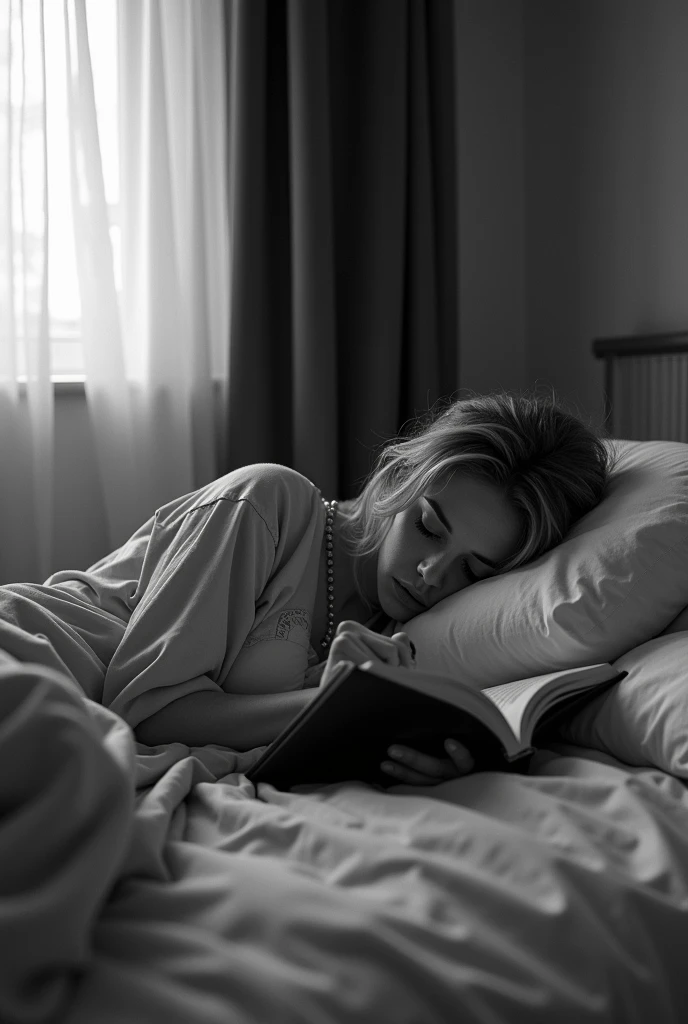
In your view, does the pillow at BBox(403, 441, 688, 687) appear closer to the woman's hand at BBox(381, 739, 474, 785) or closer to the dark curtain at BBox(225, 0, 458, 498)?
the woman's hand at BBox(381, 739, 474, 785)

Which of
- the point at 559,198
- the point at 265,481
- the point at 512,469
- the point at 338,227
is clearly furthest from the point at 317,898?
the point at 559,198

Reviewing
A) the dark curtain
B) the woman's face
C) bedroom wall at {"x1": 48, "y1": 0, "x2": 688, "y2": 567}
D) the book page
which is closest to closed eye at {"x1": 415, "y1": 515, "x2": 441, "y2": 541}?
the woman's face

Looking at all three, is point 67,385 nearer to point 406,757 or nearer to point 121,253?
point 121,253

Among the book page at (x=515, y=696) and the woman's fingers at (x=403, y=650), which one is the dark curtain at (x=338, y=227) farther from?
the woman's fingers at (x=403, y=650)

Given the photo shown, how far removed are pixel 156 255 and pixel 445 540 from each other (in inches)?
55.2

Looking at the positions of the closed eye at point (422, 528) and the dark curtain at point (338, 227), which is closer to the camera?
the closed eye at point (422, 528)

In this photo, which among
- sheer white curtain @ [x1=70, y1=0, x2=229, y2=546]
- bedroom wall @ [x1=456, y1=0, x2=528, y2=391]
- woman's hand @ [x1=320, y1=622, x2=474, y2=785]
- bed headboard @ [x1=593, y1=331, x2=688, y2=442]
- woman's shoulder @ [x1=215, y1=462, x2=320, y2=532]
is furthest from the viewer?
bedroom wall @ [x1=456, y1=0, x2=528, y2=391]

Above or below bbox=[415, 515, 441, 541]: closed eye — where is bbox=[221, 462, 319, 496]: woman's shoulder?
above

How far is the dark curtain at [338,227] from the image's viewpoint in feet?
8.18

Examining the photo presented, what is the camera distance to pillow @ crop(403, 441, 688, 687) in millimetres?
1189

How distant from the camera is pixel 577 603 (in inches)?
46.6

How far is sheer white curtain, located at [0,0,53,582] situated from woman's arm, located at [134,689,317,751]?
1.21 meters

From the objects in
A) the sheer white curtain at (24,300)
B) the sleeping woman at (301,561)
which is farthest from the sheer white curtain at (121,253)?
the sleeping woman at (301,561)

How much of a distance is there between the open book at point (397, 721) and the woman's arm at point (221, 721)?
119 millimetres
